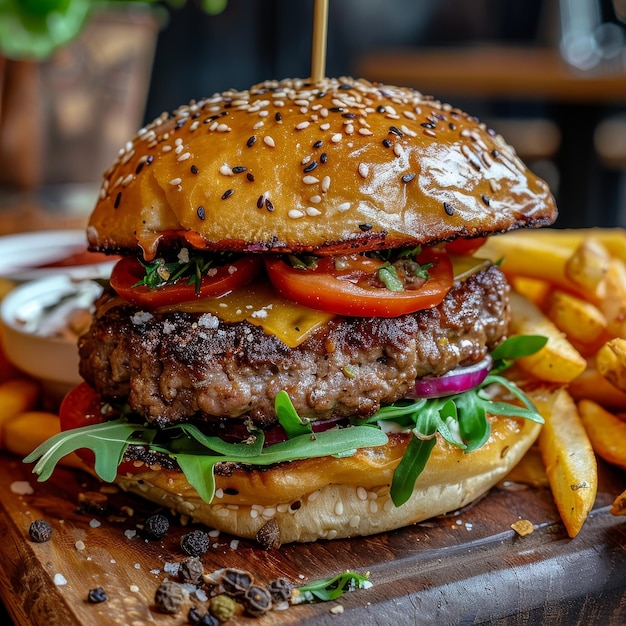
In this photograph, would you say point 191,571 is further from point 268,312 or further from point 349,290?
point 349,290

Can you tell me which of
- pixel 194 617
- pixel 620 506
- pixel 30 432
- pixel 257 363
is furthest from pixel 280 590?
pixel 30 432

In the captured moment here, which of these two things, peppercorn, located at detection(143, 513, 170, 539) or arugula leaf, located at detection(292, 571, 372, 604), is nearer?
arugula leaf, located at detection(292, 571, 372, 604)

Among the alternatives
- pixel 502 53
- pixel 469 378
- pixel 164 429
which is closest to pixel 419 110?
pixel 469 378

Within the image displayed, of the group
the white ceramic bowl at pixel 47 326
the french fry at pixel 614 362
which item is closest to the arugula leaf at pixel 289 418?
the french fry at pixel 614 362

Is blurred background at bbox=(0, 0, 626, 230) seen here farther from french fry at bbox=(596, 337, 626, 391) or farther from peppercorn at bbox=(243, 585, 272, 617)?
peppercorn at bbox=(243, 585, 272, 617)

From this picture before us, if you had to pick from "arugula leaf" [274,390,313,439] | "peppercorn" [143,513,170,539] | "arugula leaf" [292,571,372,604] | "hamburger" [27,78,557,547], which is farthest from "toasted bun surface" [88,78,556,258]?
"arugula leaf" [292,571,372,604]

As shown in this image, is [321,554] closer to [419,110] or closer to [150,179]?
[150,179]

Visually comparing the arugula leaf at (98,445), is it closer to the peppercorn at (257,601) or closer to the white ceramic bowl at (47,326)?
the peppercorn at (257,601)
